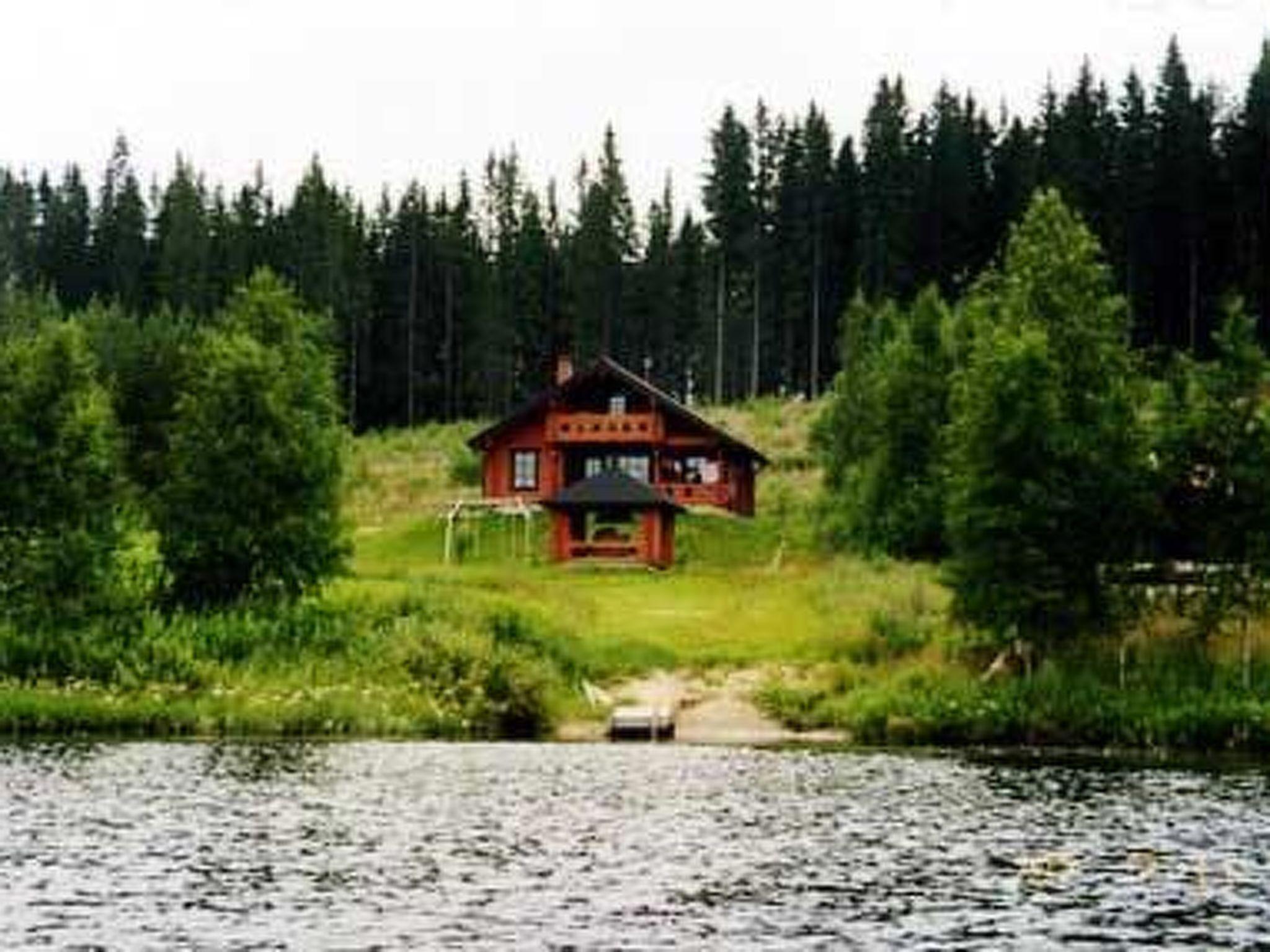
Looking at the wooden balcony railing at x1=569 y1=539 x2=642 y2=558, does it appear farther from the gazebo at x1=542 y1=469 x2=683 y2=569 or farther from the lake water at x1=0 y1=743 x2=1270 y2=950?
the lake water at x1=0 y1=743 x2=1270 y2=950

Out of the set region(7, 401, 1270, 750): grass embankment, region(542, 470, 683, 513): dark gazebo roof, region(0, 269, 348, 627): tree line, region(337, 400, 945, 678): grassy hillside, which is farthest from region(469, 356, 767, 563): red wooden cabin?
region(0, 269, 348, 627): tree line

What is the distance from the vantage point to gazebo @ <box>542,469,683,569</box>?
8431 centimetres

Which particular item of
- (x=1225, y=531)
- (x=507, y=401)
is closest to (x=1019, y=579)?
(x=1225, y=531)

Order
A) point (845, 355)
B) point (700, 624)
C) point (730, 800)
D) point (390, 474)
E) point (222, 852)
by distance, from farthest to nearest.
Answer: point (390, 474)
point (845, 355)
point (700, 624)
point (730, 800)
point (222, 852)

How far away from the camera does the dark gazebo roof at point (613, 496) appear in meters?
84.1

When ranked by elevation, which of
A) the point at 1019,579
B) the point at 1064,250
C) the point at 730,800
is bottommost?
the point at 730,800

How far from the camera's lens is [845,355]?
102 metres

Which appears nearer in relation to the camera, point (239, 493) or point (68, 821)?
point (68, 821)

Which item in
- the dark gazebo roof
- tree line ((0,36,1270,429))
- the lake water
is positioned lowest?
the lake water

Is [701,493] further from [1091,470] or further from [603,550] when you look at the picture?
[1091,470]

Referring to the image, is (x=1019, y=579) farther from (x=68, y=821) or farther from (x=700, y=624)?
(x=68, y=821)

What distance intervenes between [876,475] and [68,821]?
45.2 m

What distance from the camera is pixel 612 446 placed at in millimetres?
96125

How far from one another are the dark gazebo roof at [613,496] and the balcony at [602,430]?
783 centimetres
